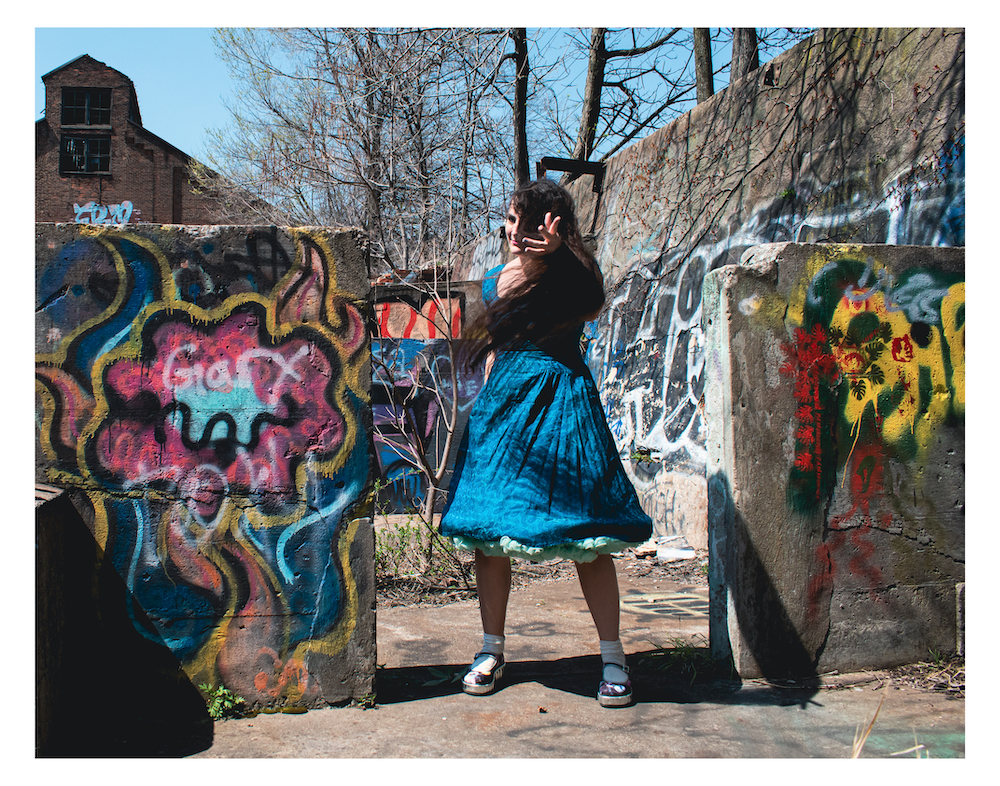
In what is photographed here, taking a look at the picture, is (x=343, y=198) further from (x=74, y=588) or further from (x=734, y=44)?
(x=74, y=588)

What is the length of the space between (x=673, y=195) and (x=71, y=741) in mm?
5283

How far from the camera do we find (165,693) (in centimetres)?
249

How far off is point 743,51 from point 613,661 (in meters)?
6.42

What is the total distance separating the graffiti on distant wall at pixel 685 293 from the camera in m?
3.74

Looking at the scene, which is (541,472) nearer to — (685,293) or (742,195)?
(742,195)

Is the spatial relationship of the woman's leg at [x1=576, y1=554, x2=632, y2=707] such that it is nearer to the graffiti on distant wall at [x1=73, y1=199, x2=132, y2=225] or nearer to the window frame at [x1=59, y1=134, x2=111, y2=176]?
the graffiti on distant wall at [x1=73, y1=199, x2=132, y2=225]

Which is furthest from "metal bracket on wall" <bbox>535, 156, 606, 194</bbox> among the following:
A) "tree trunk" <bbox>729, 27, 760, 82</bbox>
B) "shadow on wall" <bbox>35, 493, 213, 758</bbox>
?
"shadow on wall" <bbox>35, 493, 213, 758</bbox>

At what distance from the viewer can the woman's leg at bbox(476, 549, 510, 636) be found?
2.69 metres

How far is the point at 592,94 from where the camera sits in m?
10.1

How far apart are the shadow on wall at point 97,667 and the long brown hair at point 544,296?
1410 mm

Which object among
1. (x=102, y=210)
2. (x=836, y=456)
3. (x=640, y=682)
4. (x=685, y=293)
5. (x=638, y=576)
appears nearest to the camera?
(x=640, y=682)

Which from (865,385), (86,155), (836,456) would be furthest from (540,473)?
(86,155)

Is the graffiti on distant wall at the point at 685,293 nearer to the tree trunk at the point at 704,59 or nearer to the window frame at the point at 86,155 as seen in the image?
the tree trunk at the point at 704,59

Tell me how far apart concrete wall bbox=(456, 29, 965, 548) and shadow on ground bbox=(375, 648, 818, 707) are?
223cm
